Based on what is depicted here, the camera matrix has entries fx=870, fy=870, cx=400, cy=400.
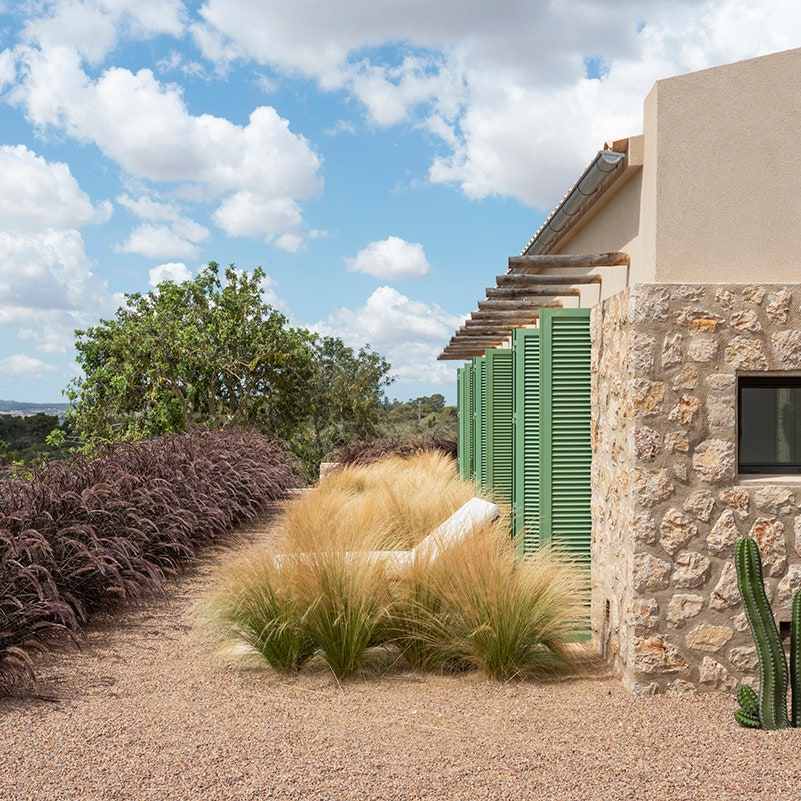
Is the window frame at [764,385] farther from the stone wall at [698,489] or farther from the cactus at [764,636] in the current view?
the cactus at [764,636]

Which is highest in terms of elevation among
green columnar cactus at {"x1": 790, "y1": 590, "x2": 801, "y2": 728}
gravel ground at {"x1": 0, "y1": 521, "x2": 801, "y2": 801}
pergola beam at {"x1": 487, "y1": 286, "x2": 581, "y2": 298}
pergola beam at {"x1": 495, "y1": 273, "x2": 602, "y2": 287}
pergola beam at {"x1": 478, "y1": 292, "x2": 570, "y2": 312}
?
pergola beam at {"x1": 478, "y1": 292, "x2": 570, "y2": 312}

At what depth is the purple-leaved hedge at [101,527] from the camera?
5992 mm

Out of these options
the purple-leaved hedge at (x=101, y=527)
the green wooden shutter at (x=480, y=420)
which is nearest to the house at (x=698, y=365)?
the purple-leaved hedge at (x=101, y=527)

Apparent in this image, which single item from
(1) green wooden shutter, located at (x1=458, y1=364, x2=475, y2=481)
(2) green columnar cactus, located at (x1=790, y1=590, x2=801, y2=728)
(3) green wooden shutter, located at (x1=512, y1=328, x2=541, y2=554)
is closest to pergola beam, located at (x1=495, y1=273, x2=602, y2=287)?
(3) green wooden shutter, located at (x1=512, y1=328, x2=541, y2=554)

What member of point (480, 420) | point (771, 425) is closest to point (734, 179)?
point (480, 420)

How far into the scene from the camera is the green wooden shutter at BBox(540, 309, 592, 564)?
6.71 m

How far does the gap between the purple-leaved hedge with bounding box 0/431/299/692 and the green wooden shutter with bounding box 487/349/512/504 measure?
3.23 m

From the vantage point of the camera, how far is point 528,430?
7.21m

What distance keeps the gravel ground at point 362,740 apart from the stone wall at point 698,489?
1.06ft

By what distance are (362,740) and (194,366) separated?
15.1 m

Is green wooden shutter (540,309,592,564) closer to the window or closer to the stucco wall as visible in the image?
the stucco wall

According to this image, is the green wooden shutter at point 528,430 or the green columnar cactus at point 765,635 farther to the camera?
the green wooden shutter at point 528,430

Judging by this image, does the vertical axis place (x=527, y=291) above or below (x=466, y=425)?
above

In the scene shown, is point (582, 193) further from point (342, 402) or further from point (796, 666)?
point (342, 402)
